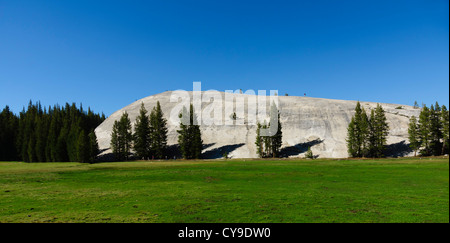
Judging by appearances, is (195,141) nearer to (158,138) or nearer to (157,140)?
(158,138)

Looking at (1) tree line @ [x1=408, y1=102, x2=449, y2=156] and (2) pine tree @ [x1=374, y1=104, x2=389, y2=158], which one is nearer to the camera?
(1) tree line @ [x1=408, y1=102, x2=449, y2=156]

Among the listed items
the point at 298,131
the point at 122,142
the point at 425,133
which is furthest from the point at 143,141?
the point at 425,133

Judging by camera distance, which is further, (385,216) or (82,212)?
(82,212)

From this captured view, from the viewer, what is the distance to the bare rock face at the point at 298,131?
3858 inches

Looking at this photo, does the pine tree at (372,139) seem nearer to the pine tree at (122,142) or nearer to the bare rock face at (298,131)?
the bare rock face at (298,131)

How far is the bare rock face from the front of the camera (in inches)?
3858

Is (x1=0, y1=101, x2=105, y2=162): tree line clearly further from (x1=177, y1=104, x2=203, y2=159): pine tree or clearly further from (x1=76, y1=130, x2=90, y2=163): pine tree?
(x1=177, y1=104, x2=203, y2=159): pine tree

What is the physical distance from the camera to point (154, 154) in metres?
102

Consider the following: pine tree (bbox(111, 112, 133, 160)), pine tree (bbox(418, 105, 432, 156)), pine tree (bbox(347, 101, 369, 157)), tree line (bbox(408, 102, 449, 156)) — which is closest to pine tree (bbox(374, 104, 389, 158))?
pine tree (bbox(347, 101, 369, 157))

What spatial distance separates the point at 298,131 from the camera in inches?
4409
